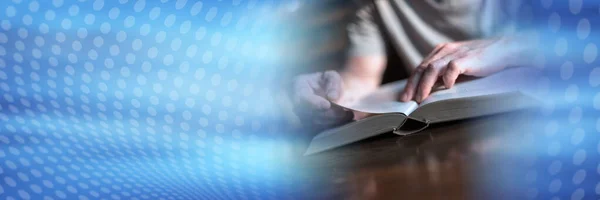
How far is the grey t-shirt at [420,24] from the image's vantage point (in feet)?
1.78

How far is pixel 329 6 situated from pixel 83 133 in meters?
0.28

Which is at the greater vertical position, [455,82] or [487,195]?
[455,82]

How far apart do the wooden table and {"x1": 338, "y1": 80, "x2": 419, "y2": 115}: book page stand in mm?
26

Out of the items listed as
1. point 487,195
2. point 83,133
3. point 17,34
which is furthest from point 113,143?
point 487,195

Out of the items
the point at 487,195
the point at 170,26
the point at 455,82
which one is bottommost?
the point at 487,195

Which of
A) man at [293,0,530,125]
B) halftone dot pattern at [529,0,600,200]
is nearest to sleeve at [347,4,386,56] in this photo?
man at [293,0,530,125]

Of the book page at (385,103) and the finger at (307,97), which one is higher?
the finger at (307,97)

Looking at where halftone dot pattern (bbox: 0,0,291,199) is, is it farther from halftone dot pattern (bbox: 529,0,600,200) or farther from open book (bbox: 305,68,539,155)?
halftone dot pattern (bbox: 529,0,600,200)

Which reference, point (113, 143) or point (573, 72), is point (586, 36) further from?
point (113, 143)

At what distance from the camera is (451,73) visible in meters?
0.56

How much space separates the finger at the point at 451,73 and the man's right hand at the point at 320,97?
0.09m

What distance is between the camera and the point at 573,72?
0.55m

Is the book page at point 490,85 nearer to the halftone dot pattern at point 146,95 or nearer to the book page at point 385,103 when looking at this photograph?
the book page at point 385,103
